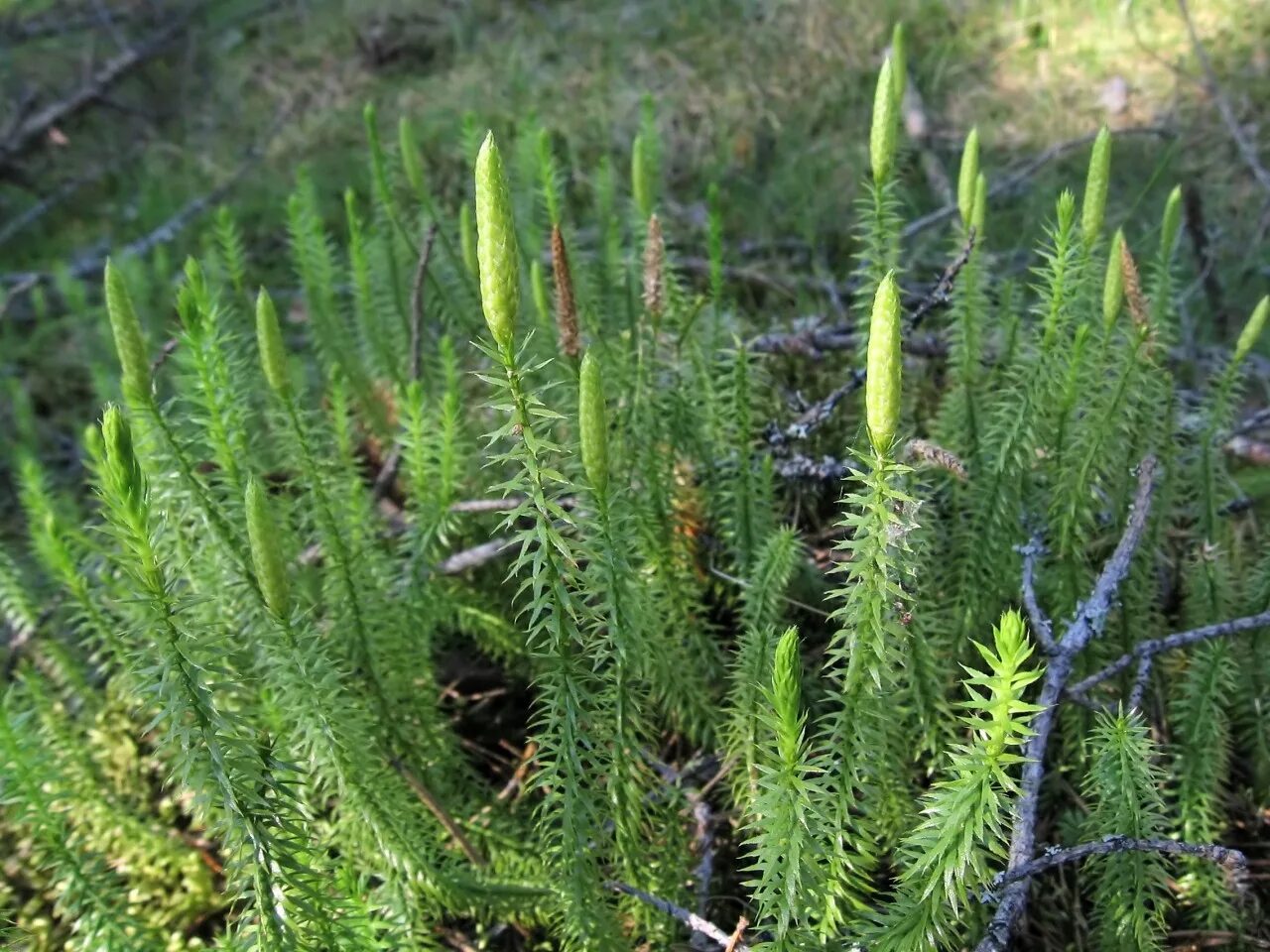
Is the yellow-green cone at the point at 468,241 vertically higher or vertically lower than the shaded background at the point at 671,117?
higher

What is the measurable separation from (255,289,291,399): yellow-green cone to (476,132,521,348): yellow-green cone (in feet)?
2.15

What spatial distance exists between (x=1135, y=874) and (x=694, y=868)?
0.61 meters

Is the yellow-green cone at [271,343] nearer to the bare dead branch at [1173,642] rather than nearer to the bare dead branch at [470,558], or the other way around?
the bare dead branch at [470,558]

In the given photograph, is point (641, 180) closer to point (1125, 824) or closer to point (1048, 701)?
point (1048, 701)

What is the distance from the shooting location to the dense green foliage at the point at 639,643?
1137mm

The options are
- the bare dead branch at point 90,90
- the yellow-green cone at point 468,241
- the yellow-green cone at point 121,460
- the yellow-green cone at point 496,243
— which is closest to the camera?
the yellow-green cone at point 496,243

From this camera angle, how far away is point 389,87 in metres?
4.14

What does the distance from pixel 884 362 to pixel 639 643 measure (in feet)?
1.86

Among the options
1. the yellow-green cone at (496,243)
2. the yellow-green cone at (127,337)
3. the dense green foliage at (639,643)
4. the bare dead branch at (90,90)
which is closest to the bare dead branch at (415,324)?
the dense green foliage at (639,643)

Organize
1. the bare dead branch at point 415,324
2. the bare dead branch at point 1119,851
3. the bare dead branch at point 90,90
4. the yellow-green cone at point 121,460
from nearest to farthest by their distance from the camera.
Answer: the yellow-green cone at point 121,460, the bare dead branch at point 1119,851, the bare dead branch at point 415,324, the bare dead branch at point 90,90

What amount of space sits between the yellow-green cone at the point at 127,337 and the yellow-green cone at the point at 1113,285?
1491 millimetres

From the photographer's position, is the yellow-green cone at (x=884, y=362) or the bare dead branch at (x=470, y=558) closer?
the yellow-green cone at (x=884, y=362)

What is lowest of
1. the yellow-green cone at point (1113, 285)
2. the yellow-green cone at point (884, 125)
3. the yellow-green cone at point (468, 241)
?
the yellow-green cone at point (1113, 285)

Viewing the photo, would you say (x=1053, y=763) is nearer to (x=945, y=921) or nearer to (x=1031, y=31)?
(x=945, y=921)
